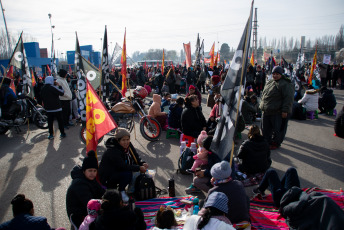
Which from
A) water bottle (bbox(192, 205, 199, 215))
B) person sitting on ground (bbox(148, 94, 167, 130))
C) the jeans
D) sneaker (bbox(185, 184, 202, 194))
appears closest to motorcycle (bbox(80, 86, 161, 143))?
person sitting on ground (bbox(148, 94, 167, 130))

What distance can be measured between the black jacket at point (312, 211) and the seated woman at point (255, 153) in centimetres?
181

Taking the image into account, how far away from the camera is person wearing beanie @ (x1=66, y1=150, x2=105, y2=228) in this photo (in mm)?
3354

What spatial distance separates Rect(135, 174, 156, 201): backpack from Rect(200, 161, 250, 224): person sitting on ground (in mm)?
1429

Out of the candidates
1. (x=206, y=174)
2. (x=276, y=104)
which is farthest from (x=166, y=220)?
(x=276, y=104)

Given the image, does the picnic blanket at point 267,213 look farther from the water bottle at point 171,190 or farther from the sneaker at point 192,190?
the water bottle at point 171,190

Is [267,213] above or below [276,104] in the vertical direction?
below

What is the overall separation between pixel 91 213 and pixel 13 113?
26.6 feet

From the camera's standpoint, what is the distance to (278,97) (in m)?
6.41

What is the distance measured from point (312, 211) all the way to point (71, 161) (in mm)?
5529

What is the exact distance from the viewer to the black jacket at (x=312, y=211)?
2.48 m

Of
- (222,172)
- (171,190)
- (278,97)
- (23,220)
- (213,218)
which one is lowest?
(171,190)

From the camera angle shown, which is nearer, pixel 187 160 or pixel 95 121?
pixel 95 121

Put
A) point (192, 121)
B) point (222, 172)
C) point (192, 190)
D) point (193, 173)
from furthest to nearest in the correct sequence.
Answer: point (192, 121), point (193, 173), point (192, 190), point (222, 172)

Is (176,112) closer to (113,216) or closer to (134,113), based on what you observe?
(134,113)
